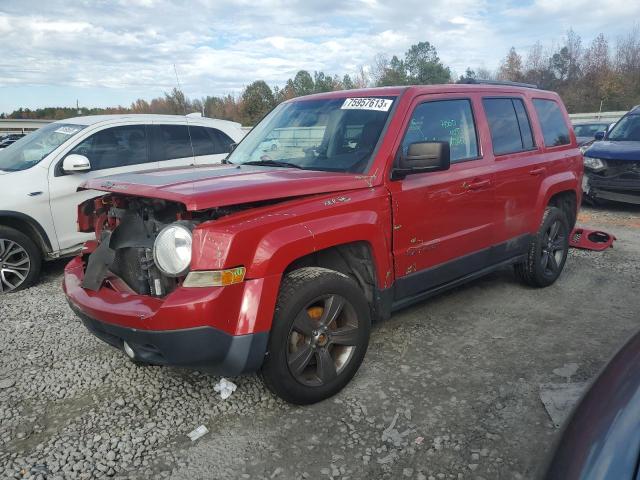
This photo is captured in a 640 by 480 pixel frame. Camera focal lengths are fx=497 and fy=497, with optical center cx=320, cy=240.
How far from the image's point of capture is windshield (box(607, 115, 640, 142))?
30.3 ft

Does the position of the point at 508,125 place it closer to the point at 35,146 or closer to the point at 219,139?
the point at 219,139

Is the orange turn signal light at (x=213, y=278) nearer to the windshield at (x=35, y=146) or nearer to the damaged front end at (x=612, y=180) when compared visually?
the windshield at (x=35, y=146)

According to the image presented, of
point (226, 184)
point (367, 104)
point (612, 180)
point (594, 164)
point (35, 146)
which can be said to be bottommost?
point (612, 180)

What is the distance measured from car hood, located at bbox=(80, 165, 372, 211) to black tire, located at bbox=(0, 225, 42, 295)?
2418 mm

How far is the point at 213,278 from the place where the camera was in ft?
8.07

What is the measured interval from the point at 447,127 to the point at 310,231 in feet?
5.43

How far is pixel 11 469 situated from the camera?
8.27 feet

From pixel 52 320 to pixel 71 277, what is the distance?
1.52 metres

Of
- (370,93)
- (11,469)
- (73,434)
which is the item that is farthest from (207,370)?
(370,93)

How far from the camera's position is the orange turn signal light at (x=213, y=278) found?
246 centimetres

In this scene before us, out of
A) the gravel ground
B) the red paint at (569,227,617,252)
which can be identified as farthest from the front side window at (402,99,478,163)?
the red paint at (569,227,617,252)

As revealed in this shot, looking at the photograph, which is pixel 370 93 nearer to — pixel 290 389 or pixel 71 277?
pixel 290 389

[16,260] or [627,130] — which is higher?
[627,130]

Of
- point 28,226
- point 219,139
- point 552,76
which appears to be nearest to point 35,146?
point 28,226
